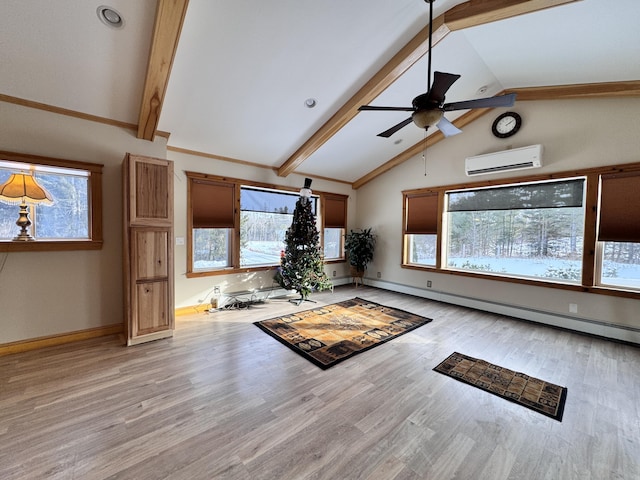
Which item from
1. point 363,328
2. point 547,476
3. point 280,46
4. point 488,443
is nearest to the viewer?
point 547,476

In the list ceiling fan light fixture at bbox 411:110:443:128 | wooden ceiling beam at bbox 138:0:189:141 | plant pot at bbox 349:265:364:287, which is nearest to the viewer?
wooden ceiling beam at bbox 138:0:189:141

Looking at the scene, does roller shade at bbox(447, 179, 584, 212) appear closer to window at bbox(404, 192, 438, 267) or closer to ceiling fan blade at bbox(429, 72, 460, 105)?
window at bbox(404, 192, 438, 267)

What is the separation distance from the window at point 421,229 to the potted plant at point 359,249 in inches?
34.2

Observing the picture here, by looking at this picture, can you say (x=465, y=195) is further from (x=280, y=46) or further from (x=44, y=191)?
(x=44, y=191)

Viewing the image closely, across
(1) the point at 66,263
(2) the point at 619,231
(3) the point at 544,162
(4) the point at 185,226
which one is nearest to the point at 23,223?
(1) the point at 66,263

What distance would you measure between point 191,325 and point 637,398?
15.9 ft

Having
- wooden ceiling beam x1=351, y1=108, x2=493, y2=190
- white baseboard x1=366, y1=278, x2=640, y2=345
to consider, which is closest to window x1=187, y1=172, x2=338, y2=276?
wooden ceiling beam x1=351, y1=108, x2=493, y2=190

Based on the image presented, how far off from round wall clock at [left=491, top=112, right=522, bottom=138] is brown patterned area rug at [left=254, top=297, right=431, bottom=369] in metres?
3.28

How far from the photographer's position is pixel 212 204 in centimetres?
447

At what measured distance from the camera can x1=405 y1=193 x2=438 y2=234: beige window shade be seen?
5.24m

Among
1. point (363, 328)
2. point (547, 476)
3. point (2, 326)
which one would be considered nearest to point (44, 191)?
point (2, 326)

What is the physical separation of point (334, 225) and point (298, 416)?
4742 millimetres

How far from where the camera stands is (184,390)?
2.27 metres

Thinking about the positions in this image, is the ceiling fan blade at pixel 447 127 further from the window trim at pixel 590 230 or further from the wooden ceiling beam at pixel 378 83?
the window trim at pixel 590 230
